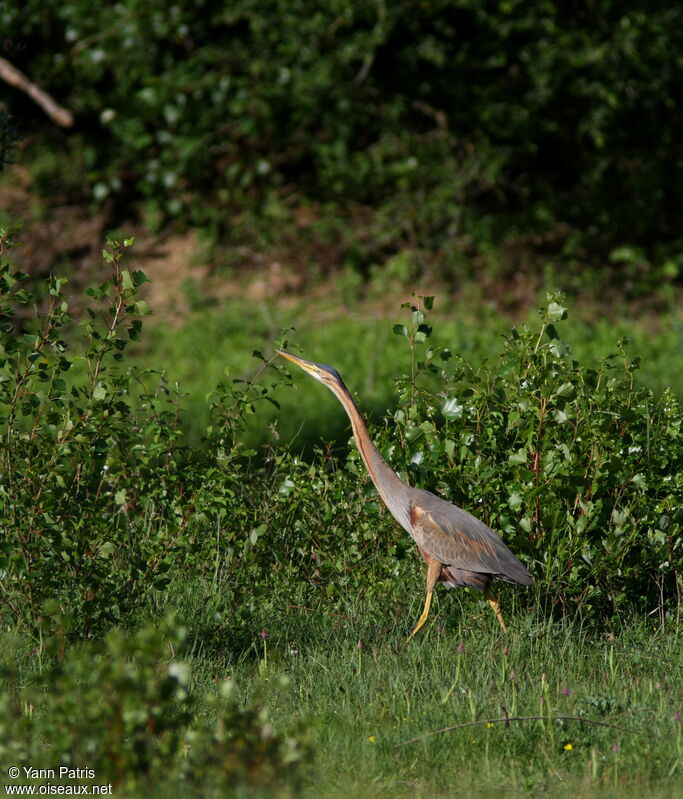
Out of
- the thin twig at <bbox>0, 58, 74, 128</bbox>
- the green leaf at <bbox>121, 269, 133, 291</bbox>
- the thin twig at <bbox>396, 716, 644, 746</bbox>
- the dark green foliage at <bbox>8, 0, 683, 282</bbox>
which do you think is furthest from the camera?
the thin twig at <bbox>0, 58, 74, 128</bbox>

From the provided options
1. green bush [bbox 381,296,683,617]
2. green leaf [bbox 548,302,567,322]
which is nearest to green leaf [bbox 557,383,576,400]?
green bush [bbox 381,296,683,617]

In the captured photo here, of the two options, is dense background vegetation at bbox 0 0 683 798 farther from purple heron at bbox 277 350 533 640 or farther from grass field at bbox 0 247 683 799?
purple heron at bbox 277 350 533 640

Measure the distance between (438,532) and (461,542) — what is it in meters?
0.11

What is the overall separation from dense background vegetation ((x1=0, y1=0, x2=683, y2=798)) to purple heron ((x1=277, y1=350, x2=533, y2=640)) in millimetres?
237

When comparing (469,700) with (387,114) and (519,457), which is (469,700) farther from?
(387,114)

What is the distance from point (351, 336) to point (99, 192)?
3.32 metres

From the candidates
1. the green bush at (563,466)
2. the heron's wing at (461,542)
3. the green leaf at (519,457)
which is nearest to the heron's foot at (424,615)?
the heron's wing at (461,542)

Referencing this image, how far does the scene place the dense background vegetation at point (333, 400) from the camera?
152 inches

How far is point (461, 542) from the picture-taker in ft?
15.5

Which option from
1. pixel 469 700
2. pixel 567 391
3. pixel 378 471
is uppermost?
pixel 567 391

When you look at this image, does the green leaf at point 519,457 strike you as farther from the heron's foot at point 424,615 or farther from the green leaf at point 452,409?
the heron's foot at point 424,615

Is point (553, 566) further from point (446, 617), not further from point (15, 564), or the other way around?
point (15, 564)

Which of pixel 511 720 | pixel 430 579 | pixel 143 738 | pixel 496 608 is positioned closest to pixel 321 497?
pixel 430 579

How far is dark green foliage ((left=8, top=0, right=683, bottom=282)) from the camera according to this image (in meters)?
10.8
